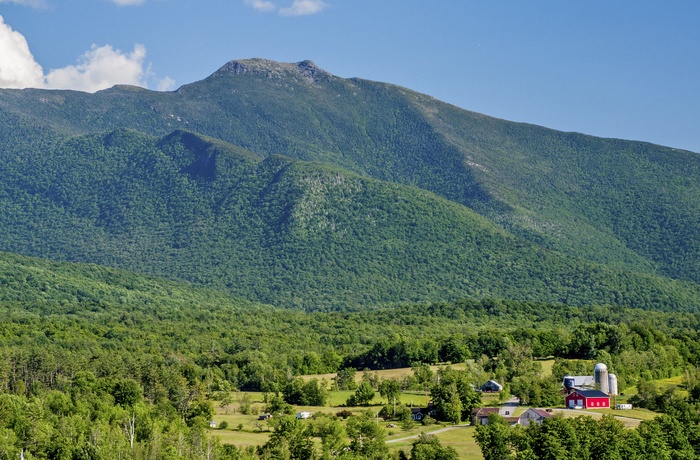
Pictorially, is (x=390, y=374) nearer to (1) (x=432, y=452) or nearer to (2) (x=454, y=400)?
(2) (x=454, y=400)

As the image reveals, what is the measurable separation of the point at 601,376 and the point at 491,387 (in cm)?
1253

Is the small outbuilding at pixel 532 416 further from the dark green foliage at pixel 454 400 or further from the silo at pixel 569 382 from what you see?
the silo at pixel 569 382

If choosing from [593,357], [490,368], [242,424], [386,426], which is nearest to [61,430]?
[242,424]

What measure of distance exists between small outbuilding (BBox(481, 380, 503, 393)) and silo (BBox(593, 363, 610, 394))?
425 inches

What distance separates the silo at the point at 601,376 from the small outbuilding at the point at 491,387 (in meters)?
10.8

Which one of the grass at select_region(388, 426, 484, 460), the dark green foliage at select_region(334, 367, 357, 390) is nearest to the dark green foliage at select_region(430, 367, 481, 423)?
the grass at select_region(388, 426, 484, 460)

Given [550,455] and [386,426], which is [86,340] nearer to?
[386,426]

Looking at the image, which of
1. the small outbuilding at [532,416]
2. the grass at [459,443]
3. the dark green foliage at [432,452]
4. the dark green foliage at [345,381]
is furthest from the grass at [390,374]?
the dark green foliage at [432,452]

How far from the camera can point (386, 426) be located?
324ft

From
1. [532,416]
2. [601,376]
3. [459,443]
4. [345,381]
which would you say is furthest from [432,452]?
[345,381]

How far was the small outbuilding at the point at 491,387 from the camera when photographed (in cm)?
11606

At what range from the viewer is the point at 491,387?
11662 cm

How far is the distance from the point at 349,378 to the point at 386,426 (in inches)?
1042

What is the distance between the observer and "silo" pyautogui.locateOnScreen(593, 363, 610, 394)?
109 meters
